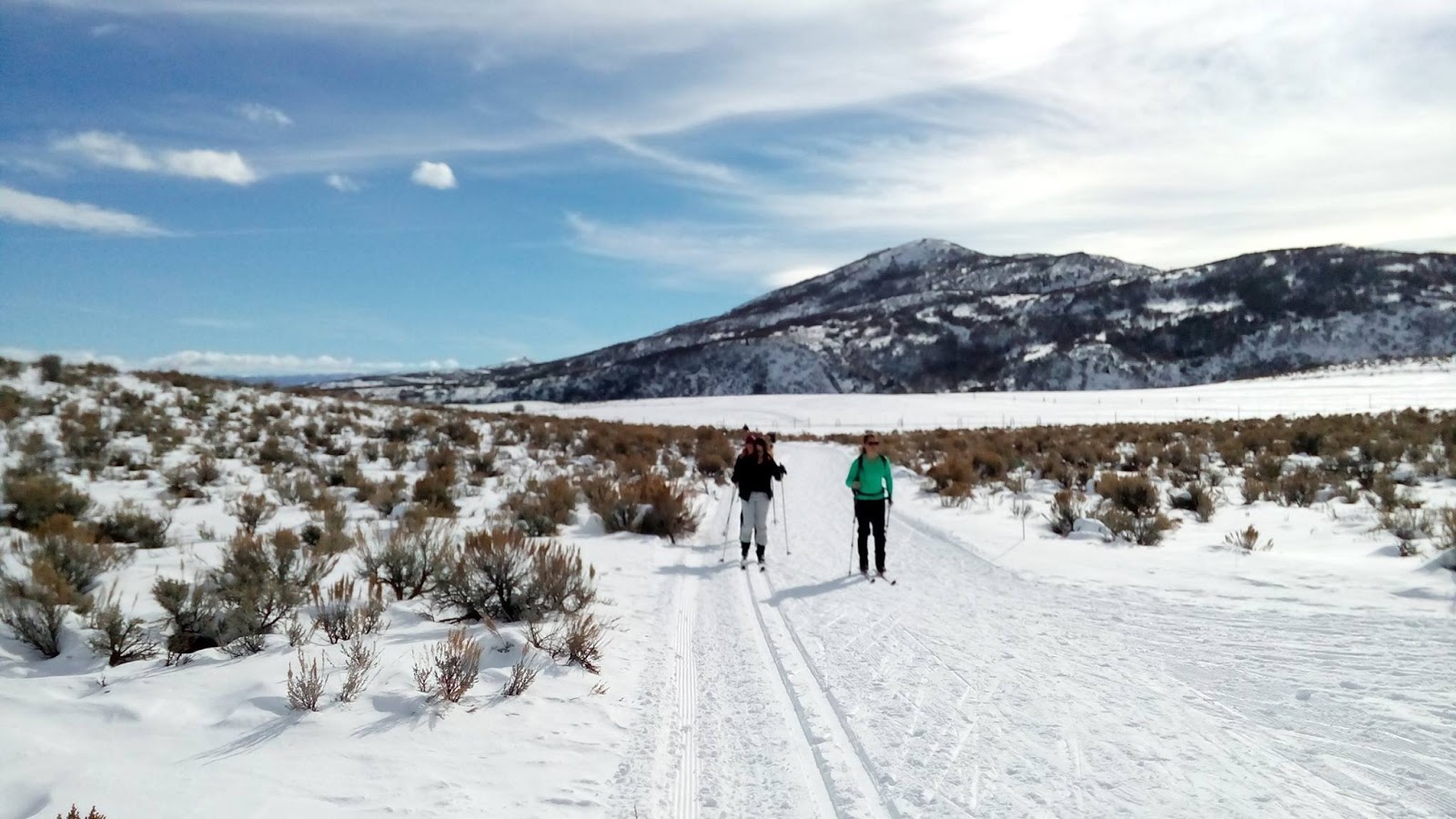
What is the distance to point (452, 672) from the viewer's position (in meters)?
4.63

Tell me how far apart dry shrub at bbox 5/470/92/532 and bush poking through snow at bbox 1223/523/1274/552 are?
14180mm

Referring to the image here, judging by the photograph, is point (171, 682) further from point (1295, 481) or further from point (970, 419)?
point (970, 419)

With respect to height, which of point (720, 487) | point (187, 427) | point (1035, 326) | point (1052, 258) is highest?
point (1052, 258)

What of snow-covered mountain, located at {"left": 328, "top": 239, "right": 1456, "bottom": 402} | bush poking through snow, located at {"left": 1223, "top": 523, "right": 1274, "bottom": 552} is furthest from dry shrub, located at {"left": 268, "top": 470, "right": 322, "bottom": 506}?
snow-covered mountain, located at {"left": 328, "top": 239, "right": 1456, "bottom": 402}

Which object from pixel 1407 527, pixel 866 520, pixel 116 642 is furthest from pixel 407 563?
pixel 1407 527

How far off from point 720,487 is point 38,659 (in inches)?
574

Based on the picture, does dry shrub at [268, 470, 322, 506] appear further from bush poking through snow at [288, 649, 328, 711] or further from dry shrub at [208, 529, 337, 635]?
bush poking through snow at [288, 649, 328, 711]

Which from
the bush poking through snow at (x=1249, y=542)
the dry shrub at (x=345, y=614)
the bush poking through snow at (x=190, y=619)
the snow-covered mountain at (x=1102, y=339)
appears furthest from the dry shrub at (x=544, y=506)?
the snow-covered mountain at (x=1102, y=339)

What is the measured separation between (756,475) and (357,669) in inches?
238

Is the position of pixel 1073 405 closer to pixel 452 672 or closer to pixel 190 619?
pixel 452 672

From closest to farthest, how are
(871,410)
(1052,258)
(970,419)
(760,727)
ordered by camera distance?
(760,727)
(970,419)
(871,410)
(1052,258)

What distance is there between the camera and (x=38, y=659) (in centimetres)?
502

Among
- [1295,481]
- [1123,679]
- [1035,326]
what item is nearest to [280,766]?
[1123,679]

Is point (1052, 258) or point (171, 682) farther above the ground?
point (1052, 258)
